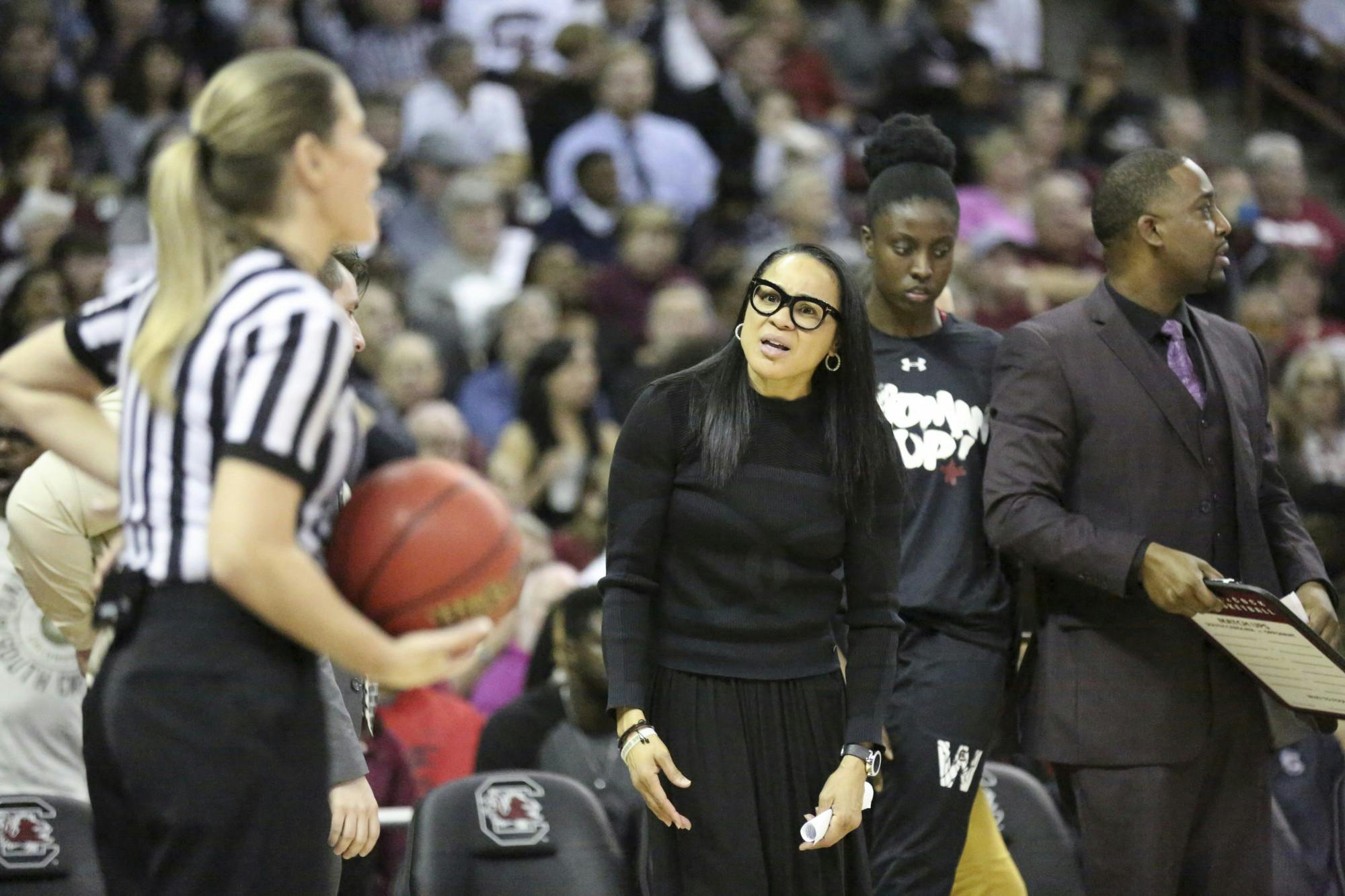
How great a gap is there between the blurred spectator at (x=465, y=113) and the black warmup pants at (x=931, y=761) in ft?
21.3

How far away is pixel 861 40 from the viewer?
12.4 m

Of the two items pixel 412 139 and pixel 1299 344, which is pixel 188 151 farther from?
pixel 1299 344

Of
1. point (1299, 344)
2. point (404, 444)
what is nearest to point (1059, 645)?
point (404, 444)

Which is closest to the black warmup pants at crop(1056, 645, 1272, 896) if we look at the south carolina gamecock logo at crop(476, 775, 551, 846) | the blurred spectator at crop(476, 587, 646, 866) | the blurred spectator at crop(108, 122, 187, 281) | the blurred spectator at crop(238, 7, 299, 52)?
the south carolina gamecock logo at crop(476, 775, 551, 846)

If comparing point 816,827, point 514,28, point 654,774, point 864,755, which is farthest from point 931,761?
point 514,28

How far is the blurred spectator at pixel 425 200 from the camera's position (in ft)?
32.0

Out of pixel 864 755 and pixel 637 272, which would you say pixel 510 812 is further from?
pixel 637 272

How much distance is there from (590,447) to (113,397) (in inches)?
187

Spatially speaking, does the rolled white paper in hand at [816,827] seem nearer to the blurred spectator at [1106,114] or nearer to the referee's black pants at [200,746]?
the referee's black pants at [200,746]

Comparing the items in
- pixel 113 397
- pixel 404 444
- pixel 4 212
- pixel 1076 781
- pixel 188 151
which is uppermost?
pixel 188 151

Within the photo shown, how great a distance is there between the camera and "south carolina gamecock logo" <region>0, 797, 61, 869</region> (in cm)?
475

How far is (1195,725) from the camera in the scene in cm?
417

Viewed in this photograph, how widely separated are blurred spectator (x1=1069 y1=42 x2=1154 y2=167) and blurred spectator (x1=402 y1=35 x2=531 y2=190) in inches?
157

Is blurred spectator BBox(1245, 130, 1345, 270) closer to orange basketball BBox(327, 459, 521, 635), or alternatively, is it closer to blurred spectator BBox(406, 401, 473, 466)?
blurred spectator BBox(406, 401, 473, 466)
